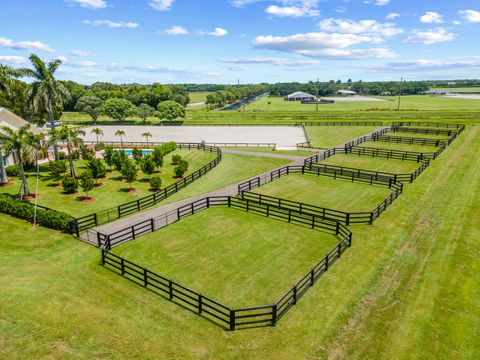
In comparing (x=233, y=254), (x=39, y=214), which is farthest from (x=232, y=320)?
(x=39, y=214)

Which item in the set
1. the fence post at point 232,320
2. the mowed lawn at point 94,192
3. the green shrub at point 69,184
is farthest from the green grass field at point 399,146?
the fence post at point 232,320

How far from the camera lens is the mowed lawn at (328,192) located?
2584cm

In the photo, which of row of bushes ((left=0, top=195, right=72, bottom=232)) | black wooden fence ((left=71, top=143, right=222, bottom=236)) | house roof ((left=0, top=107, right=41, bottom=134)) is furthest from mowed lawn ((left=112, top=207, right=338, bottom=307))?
house roof ((left=0, top=107, right=41, bottom=134))

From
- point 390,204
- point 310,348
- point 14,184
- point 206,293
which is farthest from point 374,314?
point 14,184

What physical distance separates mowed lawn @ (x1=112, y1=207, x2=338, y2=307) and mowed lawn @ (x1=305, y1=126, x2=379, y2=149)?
33827 mm

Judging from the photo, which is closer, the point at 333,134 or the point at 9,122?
the point at 9,122

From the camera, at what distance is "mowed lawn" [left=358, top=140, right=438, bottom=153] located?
47506 millimetres

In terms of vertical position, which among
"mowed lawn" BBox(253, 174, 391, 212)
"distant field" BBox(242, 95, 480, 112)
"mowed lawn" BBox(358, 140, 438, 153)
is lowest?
"mowed lawn" BBox(253, 174, 391, 212)

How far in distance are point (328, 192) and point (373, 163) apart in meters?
14.5

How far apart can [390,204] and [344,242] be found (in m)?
9.21

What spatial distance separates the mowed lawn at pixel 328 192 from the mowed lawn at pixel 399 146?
21.4 meters

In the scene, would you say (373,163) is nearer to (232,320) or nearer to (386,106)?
(232,320)

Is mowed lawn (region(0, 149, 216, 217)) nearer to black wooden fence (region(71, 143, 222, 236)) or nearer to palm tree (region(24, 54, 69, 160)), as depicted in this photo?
black wooden fence (region(71, 143, 222, 236))

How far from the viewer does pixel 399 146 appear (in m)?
50.4
